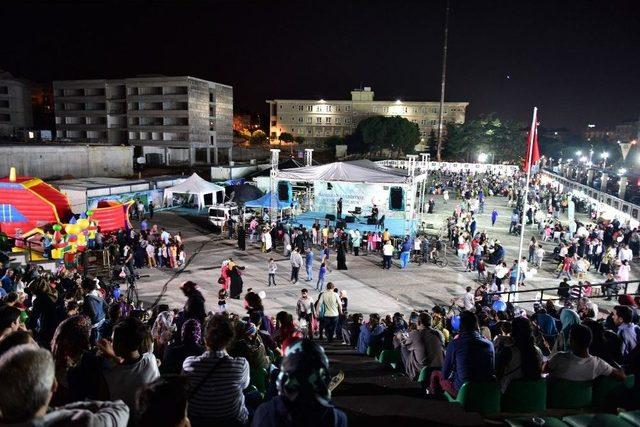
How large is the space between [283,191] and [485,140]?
6579cm

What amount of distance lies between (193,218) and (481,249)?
18388 millimetres

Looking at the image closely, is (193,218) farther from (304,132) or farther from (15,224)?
(304,132)

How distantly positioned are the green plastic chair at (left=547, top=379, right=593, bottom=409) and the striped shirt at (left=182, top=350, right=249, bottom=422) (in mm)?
3061

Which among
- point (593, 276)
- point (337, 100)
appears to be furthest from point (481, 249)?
point (337, 100)

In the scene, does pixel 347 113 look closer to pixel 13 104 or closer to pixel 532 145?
pixel 13 104

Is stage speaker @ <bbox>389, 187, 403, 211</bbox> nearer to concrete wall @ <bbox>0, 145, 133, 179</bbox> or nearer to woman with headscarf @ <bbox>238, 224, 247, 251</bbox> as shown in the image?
woman with headscarf @ <bbox>238, 224, 247, 251</bbox>

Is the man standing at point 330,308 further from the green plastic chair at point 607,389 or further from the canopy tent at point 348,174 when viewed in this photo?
the canopy tent at point 348,174

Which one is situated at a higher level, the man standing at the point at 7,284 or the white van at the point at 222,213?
the man standing at the point at 7,284

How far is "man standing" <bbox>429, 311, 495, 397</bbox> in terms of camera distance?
4.25 m

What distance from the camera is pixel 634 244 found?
19375mm

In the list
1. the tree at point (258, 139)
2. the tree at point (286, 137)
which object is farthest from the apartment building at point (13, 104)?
the tree at point (286, 137)

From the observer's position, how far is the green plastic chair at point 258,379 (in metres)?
4.39

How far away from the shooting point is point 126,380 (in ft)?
9.33

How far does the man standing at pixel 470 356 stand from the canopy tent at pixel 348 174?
16545 mm
